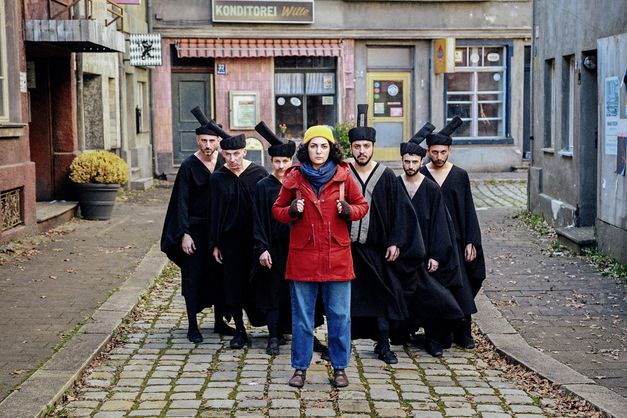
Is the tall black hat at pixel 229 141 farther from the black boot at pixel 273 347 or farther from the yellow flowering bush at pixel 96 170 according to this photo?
the yellow flowering bush at pixel 96 170

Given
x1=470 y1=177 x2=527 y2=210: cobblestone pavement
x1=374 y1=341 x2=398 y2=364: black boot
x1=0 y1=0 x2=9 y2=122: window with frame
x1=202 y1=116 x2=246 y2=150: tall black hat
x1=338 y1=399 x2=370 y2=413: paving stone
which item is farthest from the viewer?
x1=470 y1=177 x2=527 y2=210: cobblestone pavement

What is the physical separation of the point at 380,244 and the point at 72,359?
95.9 inches

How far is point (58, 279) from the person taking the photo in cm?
1230

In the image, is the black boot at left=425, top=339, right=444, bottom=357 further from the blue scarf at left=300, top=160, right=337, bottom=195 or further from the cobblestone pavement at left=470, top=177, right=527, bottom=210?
the cobblestone pavement at left=470, top=177, right=527, bottom=210

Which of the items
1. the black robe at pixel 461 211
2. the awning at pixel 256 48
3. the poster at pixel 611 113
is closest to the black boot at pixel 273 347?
the black robe at pixel 461 211

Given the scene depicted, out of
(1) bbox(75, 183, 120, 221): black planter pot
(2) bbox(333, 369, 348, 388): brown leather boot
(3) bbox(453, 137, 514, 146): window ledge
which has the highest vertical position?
(3) bbox(453, 137, 514, 146): window ledge

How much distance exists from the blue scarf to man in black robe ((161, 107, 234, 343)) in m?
1.90

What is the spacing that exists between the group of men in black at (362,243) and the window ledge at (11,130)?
5940 mm

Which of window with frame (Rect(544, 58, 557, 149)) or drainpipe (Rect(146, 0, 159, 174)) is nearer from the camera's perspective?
window with frame (Rect(544, 58, 557, 149))

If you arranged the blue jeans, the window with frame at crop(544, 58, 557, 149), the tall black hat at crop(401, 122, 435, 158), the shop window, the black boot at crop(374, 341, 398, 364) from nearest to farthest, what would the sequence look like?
1. the blue jeans
2. the black boot at crop(374, 341, 398, 364)
3. the tall black hat at crop(401, 122, 435, 158)
4. the window with frame at crop(544, 58, 557, 149)
5. the shop window

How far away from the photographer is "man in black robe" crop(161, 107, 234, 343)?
957cm

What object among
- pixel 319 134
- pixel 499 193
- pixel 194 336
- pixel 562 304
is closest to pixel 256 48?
pixel 499 193

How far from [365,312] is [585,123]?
26.5 ft

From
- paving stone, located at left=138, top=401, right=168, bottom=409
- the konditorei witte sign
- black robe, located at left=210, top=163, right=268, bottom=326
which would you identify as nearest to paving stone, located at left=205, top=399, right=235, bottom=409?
paving stone, located at left=138, top=401, right=168, bottom=409
